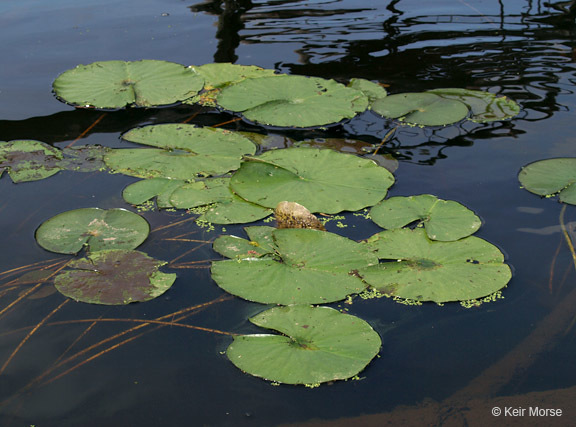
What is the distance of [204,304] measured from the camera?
2.19m

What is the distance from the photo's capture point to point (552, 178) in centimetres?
289

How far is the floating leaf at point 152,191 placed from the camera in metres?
2.76

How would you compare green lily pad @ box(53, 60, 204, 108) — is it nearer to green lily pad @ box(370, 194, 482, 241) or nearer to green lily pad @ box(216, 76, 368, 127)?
green lily pad @ box(216, 76, 368, 127)

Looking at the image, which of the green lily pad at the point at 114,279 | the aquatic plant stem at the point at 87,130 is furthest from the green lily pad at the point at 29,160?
the green lily pad at the point at 114,279

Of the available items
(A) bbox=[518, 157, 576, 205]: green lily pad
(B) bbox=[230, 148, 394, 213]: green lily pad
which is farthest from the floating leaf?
(A) bbox=[518, 157, 576, 205]: green lily pad

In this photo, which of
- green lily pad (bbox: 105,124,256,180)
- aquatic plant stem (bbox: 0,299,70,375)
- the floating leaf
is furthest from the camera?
green lily pad (bbox: 105,124,256,180)

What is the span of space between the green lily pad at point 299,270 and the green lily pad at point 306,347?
10 cm

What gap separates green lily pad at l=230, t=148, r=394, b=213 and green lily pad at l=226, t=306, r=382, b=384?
73 centimetres

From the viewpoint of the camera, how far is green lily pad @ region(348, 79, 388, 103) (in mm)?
3762

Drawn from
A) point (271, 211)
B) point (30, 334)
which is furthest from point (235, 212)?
point (30, 334)

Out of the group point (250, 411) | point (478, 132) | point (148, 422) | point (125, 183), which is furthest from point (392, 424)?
point (478, 132)

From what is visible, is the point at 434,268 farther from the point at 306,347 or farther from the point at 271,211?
the point at 271,211

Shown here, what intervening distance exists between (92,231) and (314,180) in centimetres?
108

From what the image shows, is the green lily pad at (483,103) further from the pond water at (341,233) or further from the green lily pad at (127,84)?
the green lily pad at (127,84)
